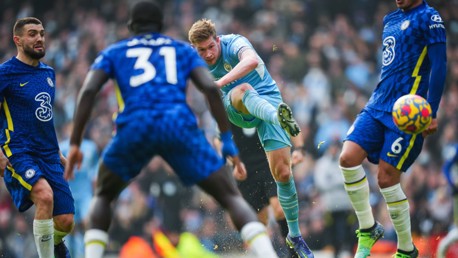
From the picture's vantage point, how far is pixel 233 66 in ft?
32.6

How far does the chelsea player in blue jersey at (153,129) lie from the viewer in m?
6.77

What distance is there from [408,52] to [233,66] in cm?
229

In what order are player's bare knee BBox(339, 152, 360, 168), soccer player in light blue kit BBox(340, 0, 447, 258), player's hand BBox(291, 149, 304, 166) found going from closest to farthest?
1. soccer player in light blue kit BBox(340, 0, 447, 258)
2. player's bare knee BBox(339, 152, 360, 168)
3. player's hand BBox(291, 149, 304, 166)

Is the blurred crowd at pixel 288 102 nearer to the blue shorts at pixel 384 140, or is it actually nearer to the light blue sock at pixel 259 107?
the light blue sock at pixel 259 107

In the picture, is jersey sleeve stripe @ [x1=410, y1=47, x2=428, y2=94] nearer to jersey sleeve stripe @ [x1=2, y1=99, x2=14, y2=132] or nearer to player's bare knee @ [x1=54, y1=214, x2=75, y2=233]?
player's bare knee @ [x1=54, y1=214, x2=75, y2=233]

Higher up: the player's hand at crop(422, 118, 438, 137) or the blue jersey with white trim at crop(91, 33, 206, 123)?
the blue jersey with white trim at crop(91, 33, 206, 123)

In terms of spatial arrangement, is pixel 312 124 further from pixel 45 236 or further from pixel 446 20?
pixel 45 236

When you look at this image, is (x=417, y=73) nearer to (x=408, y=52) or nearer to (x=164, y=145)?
(x=408, y=52)

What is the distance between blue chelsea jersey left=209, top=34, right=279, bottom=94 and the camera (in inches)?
386

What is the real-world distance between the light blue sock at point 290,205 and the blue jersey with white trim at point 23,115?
2579 mm

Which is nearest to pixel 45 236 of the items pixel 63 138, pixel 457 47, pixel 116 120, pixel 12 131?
pixel 12 131

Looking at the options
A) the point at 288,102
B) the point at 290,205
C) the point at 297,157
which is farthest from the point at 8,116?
the point at 288,102

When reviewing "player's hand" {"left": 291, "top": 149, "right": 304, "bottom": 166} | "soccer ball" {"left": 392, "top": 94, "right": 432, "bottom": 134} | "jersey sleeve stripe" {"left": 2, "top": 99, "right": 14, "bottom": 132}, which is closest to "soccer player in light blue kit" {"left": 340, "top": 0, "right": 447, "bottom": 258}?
"soccer ball" {"left": 392, "top": 94, "right": 432, "bottom": 134}

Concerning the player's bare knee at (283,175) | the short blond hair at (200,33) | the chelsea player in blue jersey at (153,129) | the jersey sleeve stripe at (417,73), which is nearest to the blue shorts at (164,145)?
the chelsea player in blue jersey at (153,129)
